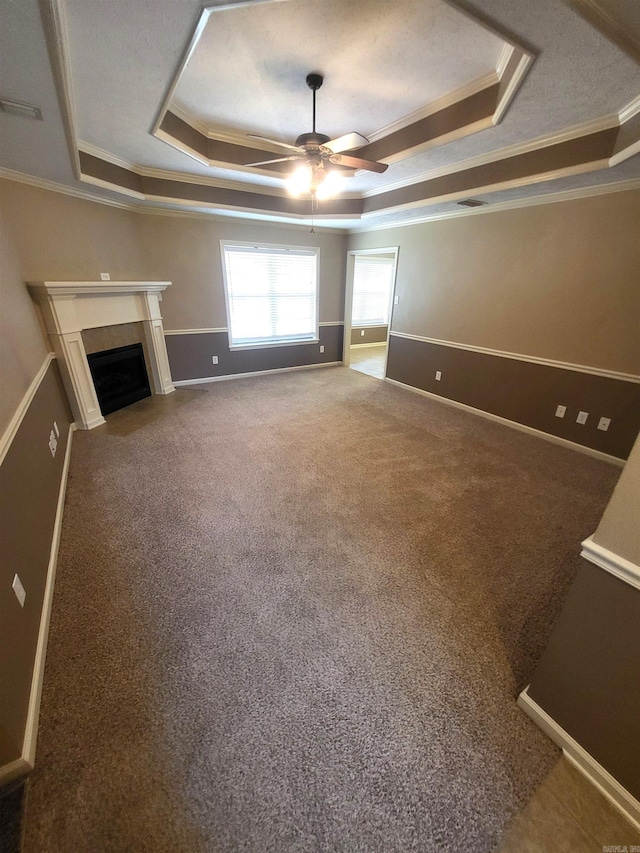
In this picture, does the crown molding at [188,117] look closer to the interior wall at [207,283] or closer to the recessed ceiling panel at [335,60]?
the recessed ceiling panel at [335,60]

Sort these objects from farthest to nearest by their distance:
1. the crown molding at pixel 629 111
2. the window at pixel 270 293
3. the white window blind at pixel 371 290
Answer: the white window blind at pixel 371 290, the window at pixel 270 293, the crown molding at pixel 629 111

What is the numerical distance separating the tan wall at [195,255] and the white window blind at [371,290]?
196 cm

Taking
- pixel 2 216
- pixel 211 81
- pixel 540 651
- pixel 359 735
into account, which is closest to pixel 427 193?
pixel 211 81

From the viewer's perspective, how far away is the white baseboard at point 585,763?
3.26 feet

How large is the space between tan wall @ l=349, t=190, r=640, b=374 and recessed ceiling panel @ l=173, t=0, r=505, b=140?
1.64 m

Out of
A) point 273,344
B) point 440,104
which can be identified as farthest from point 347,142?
point 273,344

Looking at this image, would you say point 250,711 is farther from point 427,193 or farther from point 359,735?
point 427,193

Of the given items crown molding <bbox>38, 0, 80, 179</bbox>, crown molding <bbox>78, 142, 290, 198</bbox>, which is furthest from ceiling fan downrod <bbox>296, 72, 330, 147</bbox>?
crown molding <bbox>78, 142, 290, 198</bbox>

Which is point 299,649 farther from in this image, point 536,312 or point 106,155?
point 106,155

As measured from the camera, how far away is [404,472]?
2.82 metres

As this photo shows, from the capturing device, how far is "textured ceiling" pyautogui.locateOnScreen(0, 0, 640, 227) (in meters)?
1.40

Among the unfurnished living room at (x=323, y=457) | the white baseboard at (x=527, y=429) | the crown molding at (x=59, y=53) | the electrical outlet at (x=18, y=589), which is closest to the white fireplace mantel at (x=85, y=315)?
the unfurnished living room at (x=323, y=457)

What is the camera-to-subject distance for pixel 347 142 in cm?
211

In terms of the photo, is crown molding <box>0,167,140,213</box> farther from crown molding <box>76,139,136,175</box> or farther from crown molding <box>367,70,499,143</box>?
crown molding <box>367,70,499,143</box>
